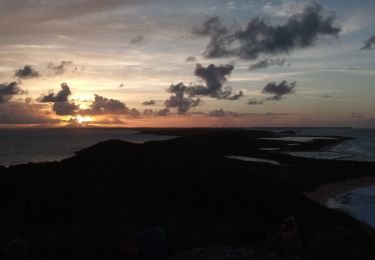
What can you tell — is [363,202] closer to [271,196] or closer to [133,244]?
[271,196]

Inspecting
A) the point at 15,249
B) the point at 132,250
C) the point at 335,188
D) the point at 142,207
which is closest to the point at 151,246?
the point at 132,250

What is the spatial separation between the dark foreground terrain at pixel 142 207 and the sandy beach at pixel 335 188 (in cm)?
1490

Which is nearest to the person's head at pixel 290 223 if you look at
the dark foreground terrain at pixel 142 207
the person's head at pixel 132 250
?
the dark foreground terrain at pixel 142 207

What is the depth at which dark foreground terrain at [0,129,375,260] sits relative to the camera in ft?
44.8

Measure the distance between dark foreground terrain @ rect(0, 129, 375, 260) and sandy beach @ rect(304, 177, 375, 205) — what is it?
14896 millimetres

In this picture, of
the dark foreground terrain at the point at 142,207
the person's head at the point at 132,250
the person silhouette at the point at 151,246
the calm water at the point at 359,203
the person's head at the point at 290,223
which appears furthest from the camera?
the calm water at the point at 359,203

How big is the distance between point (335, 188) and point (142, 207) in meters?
31.8

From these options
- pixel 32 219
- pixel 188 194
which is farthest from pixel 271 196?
pixel 32 219

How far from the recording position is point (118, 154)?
3331cm

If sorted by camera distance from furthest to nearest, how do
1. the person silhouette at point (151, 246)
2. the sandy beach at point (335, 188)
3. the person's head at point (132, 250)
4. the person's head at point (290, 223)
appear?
the sandy beach at point (335, 188) → the person's head at point (290, 223) → the person's head at point (132, 250) → the person silhouette at point (151, 246)

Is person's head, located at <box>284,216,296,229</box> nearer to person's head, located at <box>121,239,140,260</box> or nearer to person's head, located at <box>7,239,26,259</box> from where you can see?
person's head, located at <box>121,239,140,260</box>

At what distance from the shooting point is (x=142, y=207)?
24141 millimetres

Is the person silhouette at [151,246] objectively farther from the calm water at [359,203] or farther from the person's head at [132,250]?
the calm water at [359,203]

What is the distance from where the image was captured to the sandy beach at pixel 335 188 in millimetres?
44181
